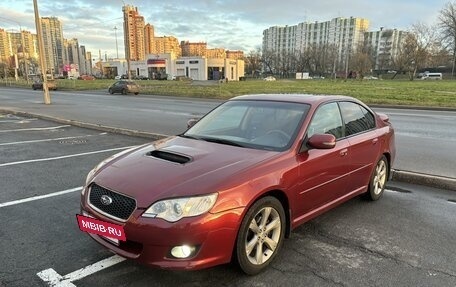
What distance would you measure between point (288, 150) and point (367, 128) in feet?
6.28

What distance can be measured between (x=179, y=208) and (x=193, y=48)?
461 ft

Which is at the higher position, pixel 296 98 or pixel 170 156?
pixel 296 98

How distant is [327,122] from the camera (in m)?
4.32

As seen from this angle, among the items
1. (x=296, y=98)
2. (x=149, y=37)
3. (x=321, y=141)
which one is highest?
(x=149, y=37)

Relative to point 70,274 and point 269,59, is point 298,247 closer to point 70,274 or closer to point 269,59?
point 70,274

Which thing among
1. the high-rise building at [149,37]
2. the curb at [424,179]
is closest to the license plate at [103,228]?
the curb at [424,179]

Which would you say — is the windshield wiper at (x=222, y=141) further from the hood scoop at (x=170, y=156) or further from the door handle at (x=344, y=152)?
the door handle at (x=344, y=152)

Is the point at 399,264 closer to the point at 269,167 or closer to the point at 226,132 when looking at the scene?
the point at 269,167

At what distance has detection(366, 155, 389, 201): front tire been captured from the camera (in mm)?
5082

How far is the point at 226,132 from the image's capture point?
4.28m

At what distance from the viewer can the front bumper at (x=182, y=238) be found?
2.79 meters

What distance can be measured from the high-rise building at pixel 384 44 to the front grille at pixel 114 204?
122 metres

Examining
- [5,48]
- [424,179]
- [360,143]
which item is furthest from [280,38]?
[360,143]

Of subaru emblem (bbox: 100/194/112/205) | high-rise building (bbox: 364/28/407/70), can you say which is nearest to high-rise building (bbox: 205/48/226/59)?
high-rise building (bbox: 364/28/407/70)
